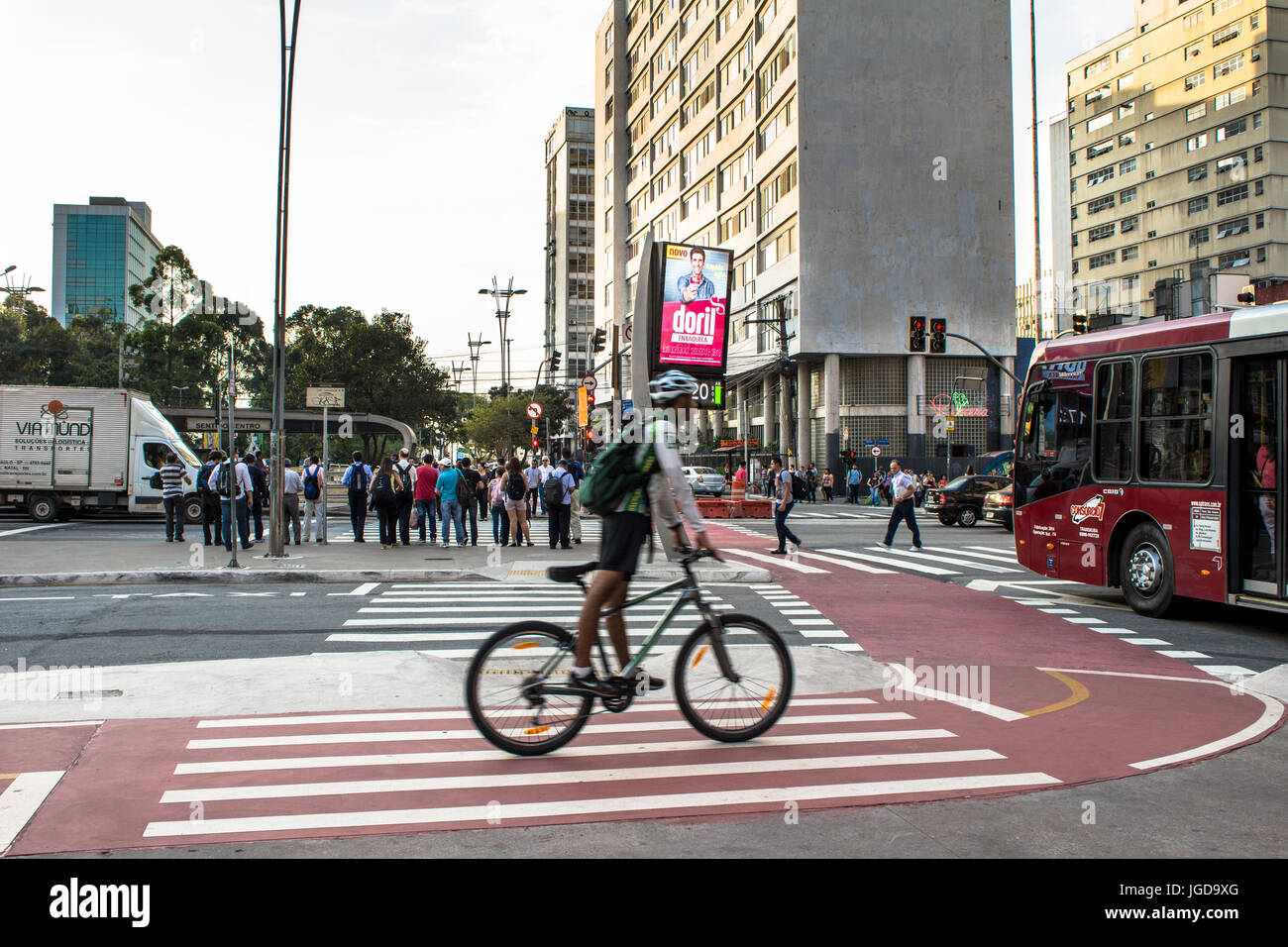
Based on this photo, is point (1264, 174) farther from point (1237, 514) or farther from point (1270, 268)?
point (1237, 514)

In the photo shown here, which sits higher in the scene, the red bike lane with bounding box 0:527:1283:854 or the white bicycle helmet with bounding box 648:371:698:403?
the white bicycle helmet with bounding box 648:371:698:403

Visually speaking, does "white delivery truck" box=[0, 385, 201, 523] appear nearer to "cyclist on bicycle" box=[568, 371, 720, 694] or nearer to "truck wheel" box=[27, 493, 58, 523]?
"truck wheel" box=[27, 493, 58, 523]

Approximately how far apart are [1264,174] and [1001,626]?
269ft

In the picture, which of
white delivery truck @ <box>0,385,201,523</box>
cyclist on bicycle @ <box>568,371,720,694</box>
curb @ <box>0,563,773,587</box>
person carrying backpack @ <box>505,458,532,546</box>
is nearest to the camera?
cyclist on bicycle @ <box>568,371,720,694</box>

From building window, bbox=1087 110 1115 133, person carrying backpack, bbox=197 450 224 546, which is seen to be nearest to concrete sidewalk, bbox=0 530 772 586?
person carrying backpack, bbox=197 450 224 546

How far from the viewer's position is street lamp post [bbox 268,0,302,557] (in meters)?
16.4

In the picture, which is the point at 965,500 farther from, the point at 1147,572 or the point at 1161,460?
the point at 1161,460

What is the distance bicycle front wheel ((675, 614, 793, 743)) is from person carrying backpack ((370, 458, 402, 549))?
14492 millimetres

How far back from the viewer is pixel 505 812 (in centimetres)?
448

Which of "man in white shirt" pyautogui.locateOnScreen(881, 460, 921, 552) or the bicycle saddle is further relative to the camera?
"man in white shirt" pyautogui.locateOnScreen(881, 460, 921, 552)

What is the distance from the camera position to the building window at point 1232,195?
78.9 m

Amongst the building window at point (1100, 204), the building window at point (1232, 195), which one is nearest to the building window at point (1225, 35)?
the building window at point (1232, 195)

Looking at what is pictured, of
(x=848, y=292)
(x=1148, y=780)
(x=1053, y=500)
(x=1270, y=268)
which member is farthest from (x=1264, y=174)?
(x=1148, y=780)
